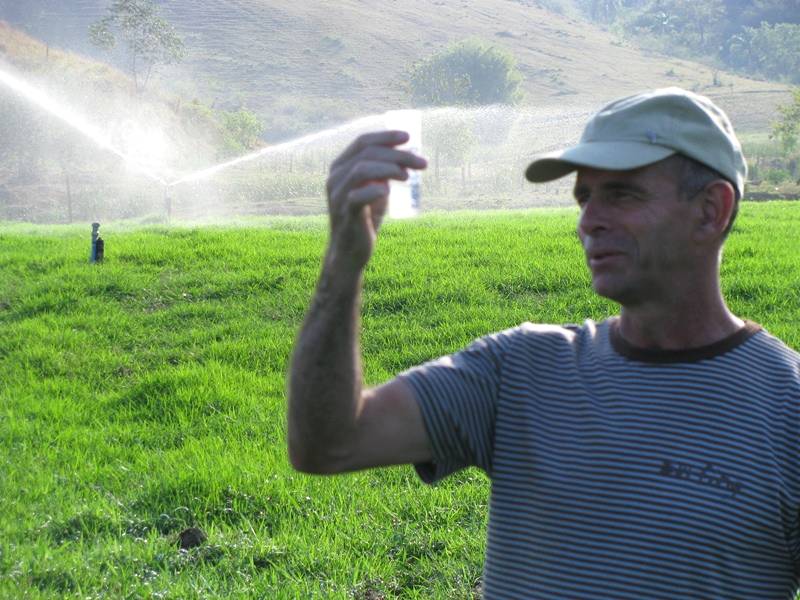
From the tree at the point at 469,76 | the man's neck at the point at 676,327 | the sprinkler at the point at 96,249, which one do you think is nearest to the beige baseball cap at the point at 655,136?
the man's neck at the point at 676,327

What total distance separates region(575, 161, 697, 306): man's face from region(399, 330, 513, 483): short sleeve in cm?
27

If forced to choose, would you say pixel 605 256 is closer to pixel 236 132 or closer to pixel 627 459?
pixel 627 459

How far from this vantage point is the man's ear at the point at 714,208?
7.33ft

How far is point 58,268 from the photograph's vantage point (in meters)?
10.5

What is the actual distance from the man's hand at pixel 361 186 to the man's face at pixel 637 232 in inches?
19.2

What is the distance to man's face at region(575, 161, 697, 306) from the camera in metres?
2.21

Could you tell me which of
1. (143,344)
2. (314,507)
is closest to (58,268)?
(143,344)

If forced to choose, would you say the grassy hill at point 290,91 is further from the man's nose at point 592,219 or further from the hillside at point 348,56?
the man's nose at point 592,219

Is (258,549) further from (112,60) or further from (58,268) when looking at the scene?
(112,60)

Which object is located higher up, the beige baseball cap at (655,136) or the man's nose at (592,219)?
the beige baseball cap at (655,136)

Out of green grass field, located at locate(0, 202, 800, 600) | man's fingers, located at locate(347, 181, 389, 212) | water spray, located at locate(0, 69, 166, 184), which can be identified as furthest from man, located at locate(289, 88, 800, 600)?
water spray, located at locate(0, 69, 166, 184)

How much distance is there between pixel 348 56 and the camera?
10444 cm

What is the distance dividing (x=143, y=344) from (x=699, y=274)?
6442 millimetres

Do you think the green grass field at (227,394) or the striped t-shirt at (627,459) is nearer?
the striped t-shirt at (627,459)
